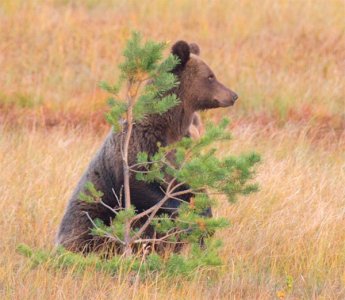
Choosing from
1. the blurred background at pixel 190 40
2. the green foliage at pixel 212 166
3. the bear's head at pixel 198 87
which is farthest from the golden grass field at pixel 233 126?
the bear's head at pixel 198 87

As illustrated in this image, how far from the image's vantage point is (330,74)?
40.8 feet

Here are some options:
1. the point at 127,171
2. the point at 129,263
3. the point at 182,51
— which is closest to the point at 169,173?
the point at 127,171

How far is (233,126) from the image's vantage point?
10.5 metres

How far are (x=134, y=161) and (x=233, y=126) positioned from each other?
14.6ft

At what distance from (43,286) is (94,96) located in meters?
5.92

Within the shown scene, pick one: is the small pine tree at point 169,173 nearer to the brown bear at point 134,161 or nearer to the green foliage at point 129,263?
the green foliage at point 129,263

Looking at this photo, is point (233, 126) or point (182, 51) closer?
point (182, 51)

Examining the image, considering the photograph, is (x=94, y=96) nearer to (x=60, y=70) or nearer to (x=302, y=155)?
(x=60, y=70)

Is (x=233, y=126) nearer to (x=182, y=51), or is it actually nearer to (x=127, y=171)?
(x=182, y=51)

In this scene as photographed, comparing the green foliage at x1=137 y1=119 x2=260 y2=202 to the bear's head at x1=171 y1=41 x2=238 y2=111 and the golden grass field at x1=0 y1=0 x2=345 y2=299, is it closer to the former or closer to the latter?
the golden grass field at x1=0 y1=0 x2=345 y2=299

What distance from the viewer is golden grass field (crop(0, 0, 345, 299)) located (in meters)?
5.72

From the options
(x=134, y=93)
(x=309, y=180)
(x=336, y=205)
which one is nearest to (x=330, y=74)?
(x=309, y=180)

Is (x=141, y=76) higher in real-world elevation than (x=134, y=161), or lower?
higher

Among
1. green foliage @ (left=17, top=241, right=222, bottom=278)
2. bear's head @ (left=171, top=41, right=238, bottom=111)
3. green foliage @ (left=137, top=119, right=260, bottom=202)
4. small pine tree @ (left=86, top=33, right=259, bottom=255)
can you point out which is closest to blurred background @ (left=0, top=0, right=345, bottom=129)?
bear's head @ (left=171, top=41, right=238, bottom=111)
